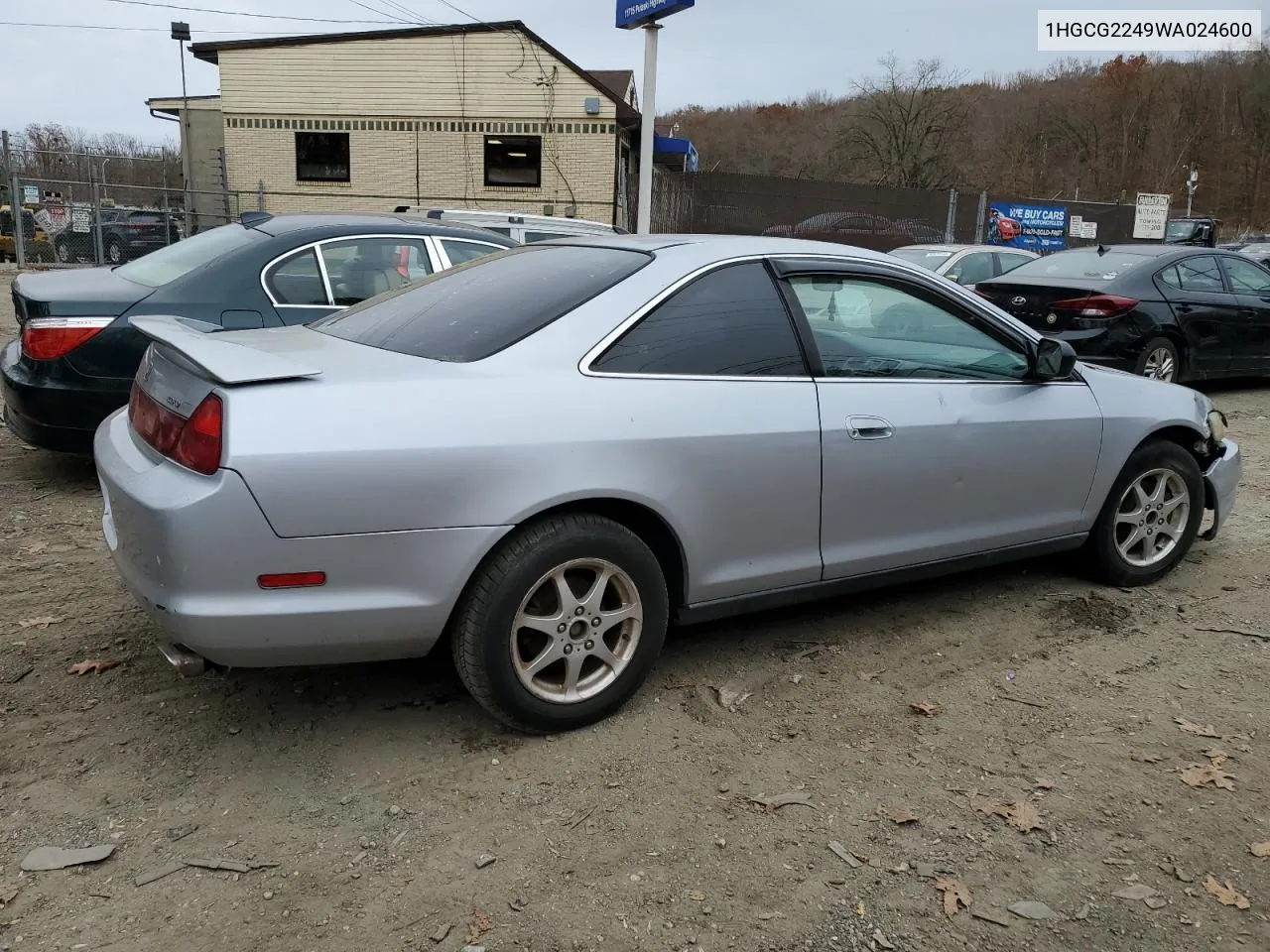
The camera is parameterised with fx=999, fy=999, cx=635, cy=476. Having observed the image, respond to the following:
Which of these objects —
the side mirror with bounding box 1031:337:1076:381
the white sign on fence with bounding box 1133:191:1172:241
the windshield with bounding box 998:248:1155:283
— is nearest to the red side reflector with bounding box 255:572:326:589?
the side mirror with bounding box 1031:337:1076:381

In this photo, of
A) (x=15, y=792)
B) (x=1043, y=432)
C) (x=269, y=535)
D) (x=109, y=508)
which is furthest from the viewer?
(x=1043, y=432)

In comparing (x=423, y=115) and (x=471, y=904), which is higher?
Answer: (x=423, y=115)

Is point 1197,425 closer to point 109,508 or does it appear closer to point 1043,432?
point 1043,432

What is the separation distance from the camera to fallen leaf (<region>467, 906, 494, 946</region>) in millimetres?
2238

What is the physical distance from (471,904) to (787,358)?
198 cm

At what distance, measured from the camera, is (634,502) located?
301 cm

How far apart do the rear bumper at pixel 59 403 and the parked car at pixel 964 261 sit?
8.59 meters

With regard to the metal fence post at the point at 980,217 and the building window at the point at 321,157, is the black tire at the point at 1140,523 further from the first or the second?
the building window at the point at 321,157

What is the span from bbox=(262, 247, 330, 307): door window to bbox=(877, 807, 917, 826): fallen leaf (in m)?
4.04

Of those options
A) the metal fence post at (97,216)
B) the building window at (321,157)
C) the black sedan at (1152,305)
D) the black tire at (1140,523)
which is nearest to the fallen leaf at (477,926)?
the black tire at (1140,523)

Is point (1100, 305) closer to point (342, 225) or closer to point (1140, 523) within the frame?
point (1140, 523)

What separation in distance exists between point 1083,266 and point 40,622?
343 inches

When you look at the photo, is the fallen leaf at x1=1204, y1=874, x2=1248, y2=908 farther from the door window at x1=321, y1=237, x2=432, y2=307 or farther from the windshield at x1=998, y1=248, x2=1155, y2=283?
the windshield at x1=998, y1=248, x2=1155, y2=283

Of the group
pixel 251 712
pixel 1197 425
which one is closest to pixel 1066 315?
pixel 1197 425
